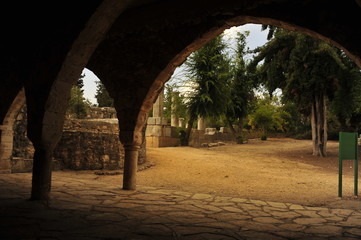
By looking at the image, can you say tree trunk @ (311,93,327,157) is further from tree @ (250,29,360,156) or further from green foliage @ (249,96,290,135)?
green foliage @ (249,96,290,135)

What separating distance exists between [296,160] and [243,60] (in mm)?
12243

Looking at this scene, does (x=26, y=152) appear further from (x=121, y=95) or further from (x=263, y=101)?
(x=263, y=101)

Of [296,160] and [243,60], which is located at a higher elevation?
[243,60]

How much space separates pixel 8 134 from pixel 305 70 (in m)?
11.3

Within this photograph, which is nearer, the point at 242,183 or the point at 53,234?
the point at 53,234

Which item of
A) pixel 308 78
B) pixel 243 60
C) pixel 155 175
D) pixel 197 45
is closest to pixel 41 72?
pixel 197 45

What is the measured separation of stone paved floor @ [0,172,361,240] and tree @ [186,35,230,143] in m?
11.9

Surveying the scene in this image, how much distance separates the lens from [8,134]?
8.13 meters

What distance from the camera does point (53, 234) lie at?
3143 mm

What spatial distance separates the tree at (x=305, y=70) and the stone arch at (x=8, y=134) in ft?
33.0

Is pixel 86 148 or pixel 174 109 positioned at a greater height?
pixel 174 109

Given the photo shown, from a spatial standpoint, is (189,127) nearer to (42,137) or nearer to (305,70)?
(305,70)

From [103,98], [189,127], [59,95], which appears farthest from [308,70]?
[103,98]

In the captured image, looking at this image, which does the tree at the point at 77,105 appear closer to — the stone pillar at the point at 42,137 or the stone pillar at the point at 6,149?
the stone pillar at the point at 6,149
